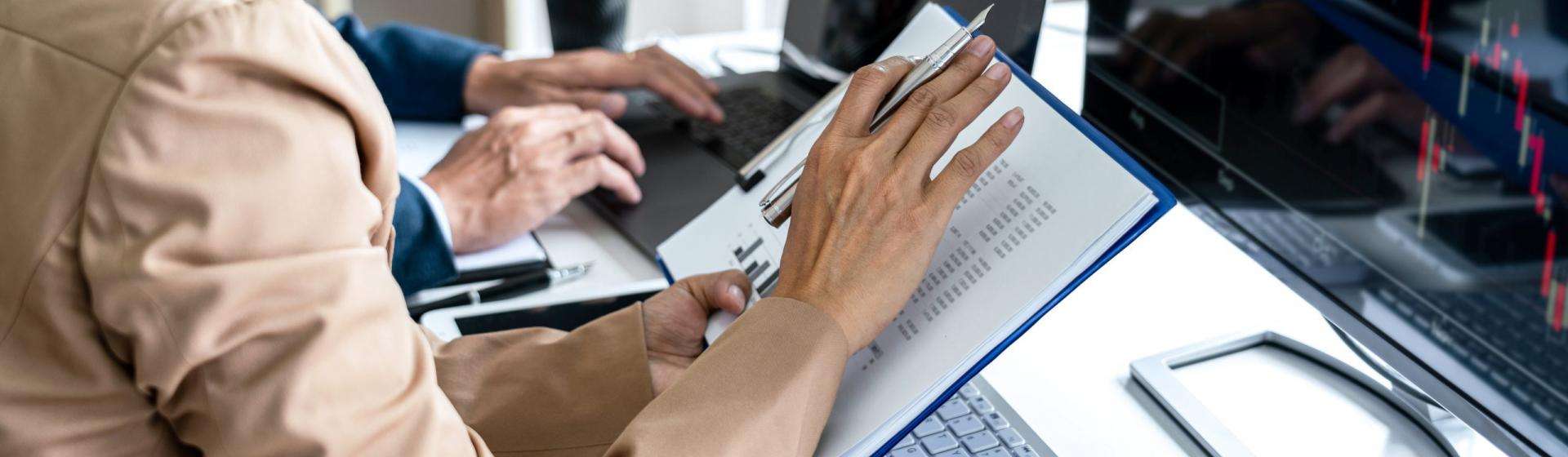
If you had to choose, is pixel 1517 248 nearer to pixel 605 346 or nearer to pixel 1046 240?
pixel 1046 240

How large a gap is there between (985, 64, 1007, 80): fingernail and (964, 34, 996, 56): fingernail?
0.04ft

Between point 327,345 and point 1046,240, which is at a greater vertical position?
point 1046,240

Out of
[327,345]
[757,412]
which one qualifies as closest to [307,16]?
[327,345]

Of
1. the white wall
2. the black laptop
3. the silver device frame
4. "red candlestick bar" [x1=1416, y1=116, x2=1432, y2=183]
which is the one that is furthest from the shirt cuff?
the white wall

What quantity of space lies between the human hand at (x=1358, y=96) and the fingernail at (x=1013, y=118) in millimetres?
206

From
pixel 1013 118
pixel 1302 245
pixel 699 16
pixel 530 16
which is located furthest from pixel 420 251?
pixel 699 16

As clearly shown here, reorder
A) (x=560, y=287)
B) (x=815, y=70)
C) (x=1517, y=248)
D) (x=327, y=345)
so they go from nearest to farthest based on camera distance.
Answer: (x=327, y=345), (x=1517, y=248), (x=560, y=287), (x=815, y=70)

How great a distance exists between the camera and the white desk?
81 centimetres

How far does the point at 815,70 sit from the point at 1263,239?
659 millimetres

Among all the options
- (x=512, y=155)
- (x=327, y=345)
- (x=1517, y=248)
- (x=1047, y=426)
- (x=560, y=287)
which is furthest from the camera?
(x=512, y=155)

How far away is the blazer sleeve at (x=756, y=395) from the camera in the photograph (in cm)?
65

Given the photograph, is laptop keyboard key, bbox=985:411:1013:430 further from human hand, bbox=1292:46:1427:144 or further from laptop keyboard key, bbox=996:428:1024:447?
human hand, bbox=1292:46:1427:144

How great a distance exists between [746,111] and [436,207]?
1.43ft

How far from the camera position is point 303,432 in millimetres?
528
